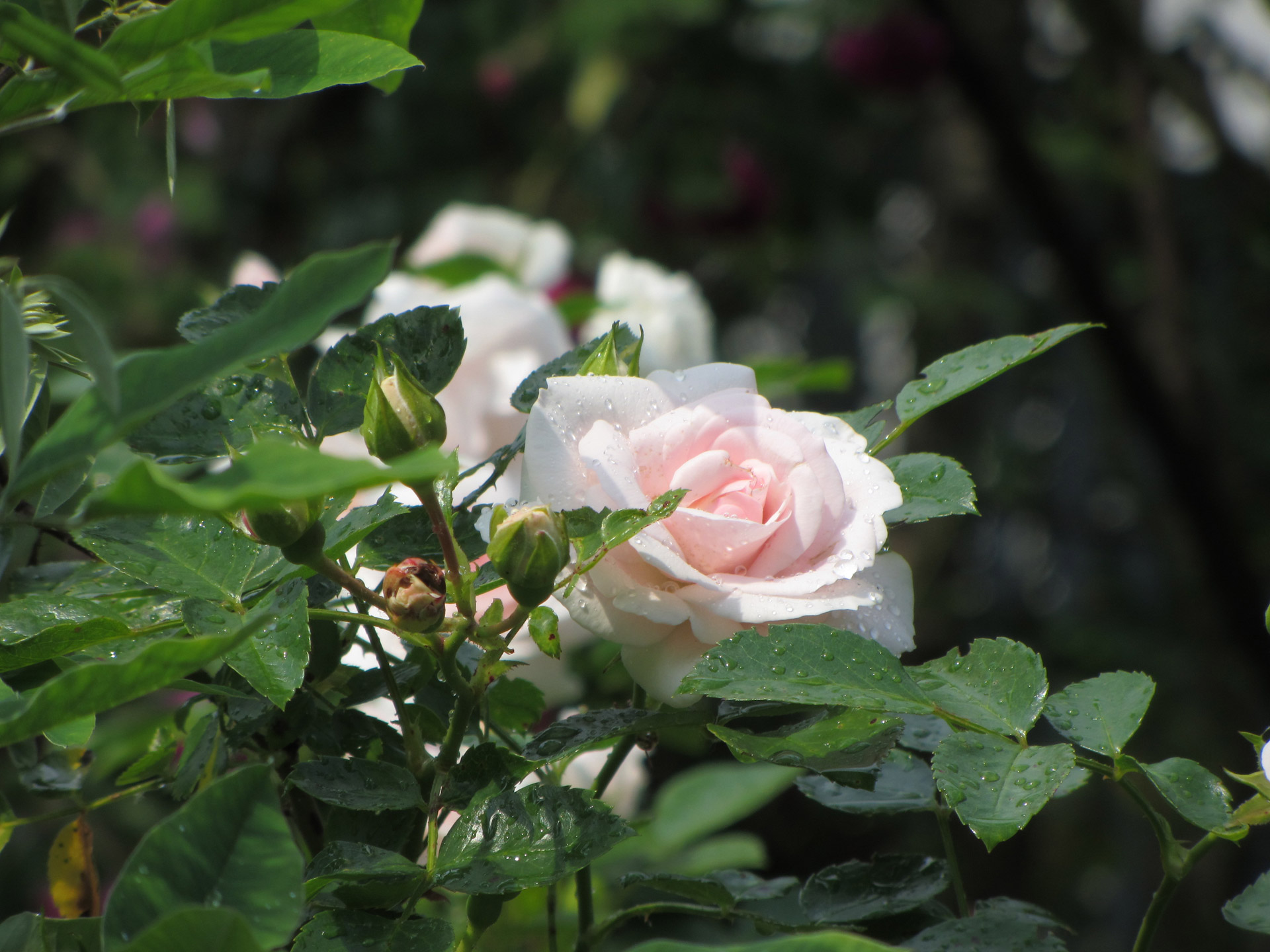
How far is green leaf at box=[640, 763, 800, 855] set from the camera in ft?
2.36

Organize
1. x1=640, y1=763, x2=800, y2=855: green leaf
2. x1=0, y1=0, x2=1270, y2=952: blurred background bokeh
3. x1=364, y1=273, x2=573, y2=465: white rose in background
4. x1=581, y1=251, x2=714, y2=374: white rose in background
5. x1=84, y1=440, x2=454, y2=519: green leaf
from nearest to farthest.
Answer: x1=84, y1=440, x2=454, y2=519: green leaf
x1=364, y1=273, x2=573, y2=465: white rose in background
x1=640, y1=763, x2=800, y2=855: green leaf
x1=581, y1=251, x2=714, y2=374: white rose in background
x1=0, y1=0, x2=1270, y2=952: blurred background bokeh

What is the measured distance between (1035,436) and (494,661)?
275 centimetres

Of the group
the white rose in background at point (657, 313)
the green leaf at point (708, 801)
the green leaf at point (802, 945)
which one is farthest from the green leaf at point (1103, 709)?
the white rose in background at point (657, 313)

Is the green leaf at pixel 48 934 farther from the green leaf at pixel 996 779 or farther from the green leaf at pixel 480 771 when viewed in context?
the green leaf at pixel 996 779

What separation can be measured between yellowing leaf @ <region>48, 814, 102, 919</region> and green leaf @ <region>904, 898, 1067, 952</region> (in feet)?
0.84

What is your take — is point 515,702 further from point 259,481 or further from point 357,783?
point 259,481

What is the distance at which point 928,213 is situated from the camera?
8.36 ft

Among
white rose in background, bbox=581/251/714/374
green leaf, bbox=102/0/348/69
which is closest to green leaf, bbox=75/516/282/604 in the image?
green leaf, bbox=102/0/348/69

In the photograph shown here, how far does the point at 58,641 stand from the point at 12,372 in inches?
3.3

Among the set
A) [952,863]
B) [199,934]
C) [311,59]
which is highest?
[311,59]

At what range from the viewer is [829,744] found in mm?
273

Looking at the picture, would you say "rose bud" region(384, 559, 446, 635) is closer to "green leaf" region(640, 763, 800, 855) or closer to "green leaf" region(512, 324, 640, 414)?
"green leaf" region(512, 324, 640, 414)

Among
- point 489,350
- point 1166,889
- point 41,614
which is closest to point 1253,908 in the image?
point 1166,889

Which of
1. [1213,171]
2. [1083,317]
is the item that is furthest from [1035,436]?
[1083,317]
